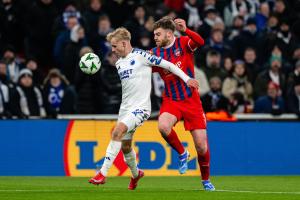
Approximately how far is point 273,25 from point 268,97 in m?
3.54

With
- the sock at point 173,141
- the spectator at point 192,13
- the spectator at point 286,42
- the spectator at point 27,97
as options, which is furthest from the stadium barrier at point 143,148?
the sock at point 173,141

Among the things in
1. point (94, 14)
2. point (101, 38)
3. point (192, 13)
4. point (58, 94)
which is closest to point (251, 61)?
point (192, 13)

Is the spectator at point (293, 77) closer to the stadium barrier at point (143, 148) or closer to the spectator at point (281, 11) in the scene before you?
the stadium barrier at point (143, 148)

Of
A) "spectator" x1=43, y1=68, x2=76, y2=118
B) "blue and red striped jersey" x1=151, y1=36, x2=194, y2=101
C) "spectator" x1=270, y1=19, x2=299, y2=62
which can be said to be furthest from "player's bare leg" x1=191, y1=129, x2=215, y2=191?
"spectator" x1=270, y1=19, x2=299, y2=62

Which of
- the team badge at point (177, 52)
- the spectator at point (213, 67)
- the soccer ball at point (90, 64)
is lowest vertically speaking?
the spectator at point (213, 67)

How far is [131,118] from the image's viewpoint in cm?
1395

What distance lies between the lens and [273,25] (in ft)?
80.7

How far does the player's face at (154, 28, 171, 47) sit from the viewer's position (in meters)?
14.5

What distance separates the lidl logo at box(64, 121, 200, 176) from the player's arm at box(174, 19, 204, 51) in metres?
5.58

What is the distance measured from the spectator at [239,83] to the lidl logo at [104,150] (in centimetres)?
241

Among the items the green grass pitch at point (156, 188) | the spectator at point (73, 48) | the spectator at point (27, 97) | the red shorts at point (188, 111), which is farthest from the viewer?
the spectator at point (73, 48)

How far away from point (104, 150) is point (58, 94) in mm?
2021

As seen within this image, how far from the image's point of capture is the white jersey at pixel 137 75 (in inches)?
556

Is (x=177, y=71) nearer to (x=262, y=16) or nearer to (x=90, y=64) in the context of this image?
(x=90, y=64)
